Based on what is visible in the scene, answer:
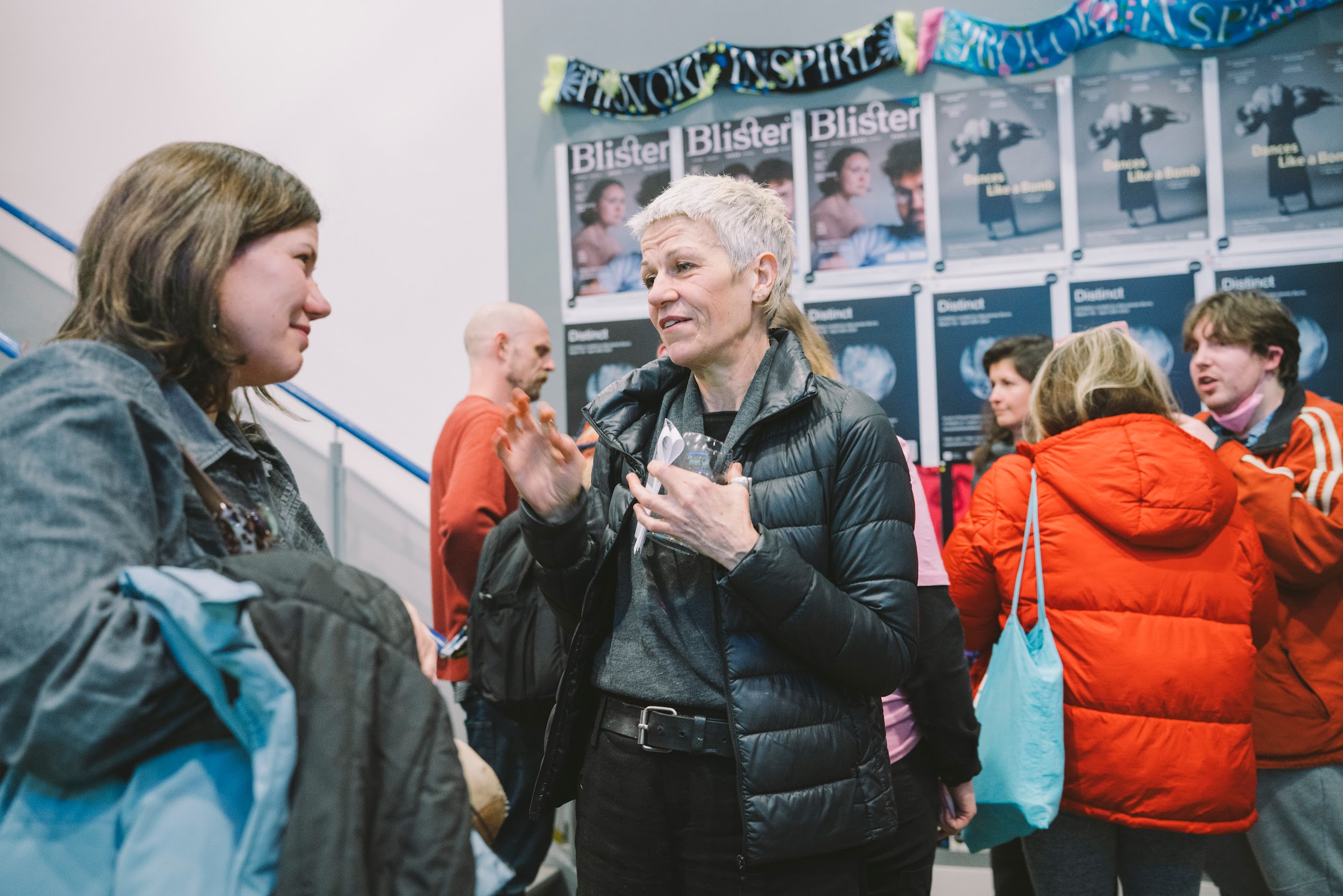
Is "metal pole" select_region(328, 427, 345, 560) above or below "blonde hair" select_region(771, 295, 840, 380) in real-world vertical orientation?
below

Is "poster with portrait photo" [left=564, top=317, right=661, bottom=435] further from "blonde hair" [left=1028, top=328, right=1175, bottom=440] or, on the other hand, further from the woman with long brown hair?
the woman with long brown hair

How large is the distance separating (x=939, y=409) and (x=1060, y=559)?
1267 millimetres

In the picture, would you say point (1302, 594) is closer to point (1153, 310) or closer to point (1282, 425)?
point (1282, 425)

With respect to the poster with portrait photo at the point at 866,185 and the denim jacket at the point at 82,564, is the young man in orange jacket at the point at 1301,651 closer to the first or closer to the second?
the poster with portrait photo at the point at 866,185

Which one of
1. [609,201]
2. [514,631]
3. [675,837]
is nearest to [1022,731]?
[675,837]

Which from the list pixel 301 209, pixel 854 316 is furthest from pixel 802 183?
pixel 301 209

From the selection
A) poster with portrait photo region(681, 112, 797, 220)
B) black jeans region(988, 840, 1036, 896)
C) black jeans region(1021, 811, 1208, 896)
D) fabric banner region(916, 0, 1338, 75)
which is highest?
fabric banner region(916, 0, 1338, 75)

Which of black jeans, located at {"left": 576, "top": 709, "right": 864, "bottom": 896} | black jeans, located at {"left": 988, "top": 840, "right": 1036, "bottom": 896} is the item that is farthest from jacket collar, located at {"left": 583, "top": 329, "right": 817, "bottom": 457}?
black jeans, located at {"left": 988, "top": 840, "right": 1036, "bottom": 896}

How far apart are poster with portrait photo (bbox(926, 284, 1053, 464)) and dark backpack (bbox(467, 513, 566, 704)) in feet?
5.52

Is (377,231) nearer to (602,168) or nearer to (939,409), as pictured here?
(602,168)

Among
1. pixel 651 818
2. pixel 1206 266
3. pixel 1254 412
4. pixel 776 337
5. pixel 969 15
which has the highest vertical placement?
pixel 969 15

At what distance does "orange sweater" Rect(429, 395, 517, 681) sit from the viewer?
9.05 feet

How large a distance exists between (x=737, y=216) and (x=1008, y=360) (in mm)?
1711

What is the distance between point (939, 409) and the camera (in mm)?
3336
